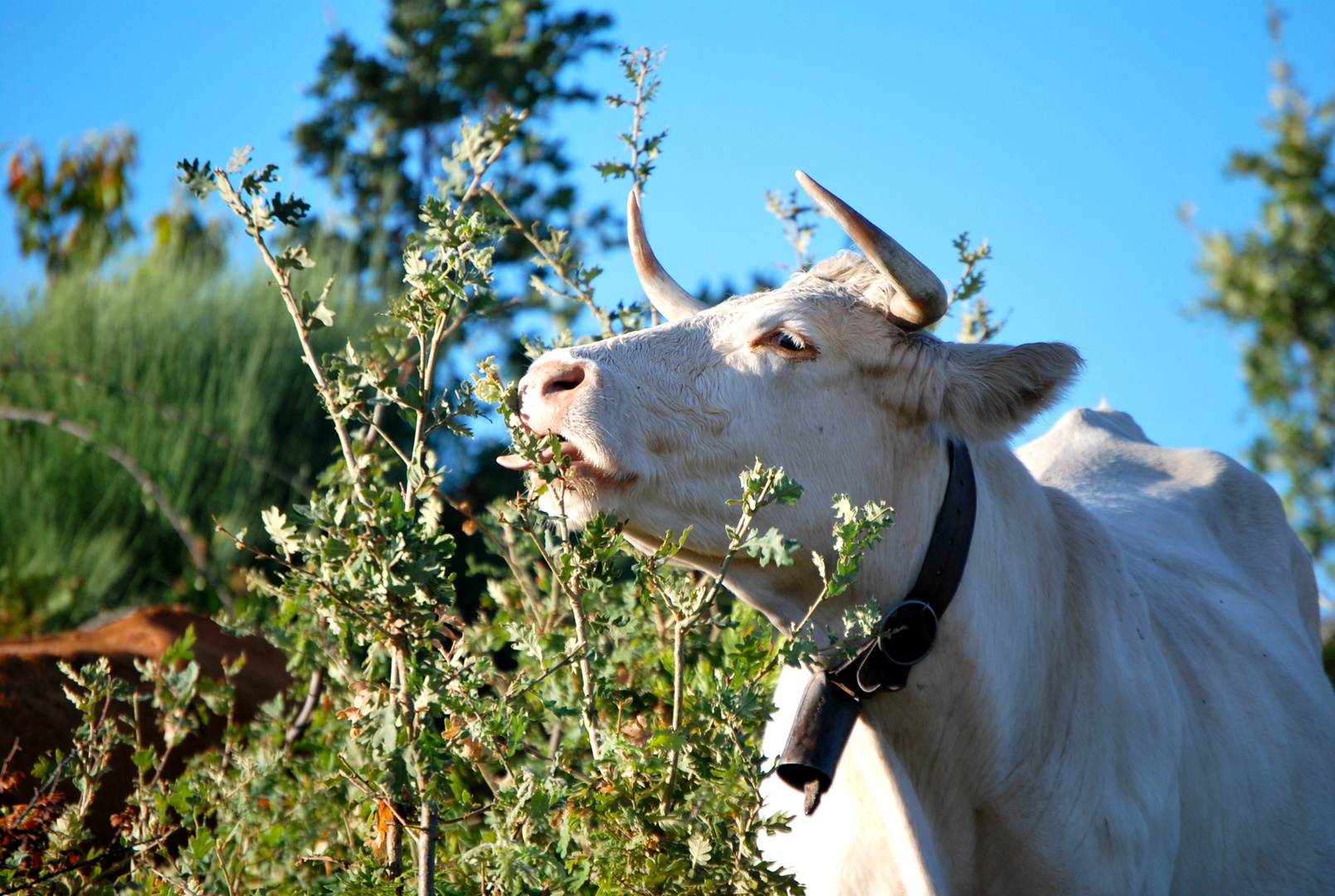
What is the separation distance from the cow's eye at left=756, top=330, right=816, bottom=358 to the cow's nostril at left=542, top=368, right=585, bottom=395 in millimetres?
463

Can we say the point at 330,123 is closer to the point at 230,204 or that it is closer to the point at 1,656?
the point at 1,656

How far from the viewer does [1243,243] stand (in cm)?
1242

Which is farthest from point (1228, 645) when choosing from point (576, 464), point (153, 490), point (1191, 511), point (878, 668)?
point (153, 490)

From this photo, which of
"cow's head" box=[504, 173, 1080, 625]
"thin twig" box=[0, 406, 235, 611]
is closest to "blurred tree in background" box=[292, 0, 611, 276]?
"thin twig" box=[0, 406, 235, 611]

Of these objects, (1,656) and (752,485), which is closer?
(752,485)

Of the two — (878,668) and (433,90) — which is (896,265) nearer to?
(878,668)

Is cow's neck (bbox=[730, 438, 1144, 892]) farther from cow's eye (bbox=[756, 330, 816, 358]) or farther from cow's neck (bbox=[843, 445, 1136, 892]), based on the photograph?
cow's eye (bbox=[756, 330, 816, 358])

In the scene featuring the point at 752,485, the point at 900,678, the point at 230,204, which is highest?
the point at 230,204

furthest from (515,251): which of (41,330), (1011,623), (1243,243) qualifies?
(1011,623)

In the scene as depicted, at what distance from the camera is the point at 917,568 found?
2604 mm

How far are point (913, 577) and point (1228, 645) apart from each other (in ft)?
4.82

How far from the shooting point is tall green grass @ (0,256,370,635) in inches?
320

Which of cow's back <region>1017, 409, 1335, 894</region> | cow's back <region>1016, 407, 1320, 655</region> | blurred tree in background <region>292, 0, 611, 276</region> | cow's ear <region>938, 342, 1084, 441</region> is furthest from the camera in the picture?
blurred tree in background <region>292, 0, 611, 276</region>

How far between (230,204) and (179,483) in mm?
6686
